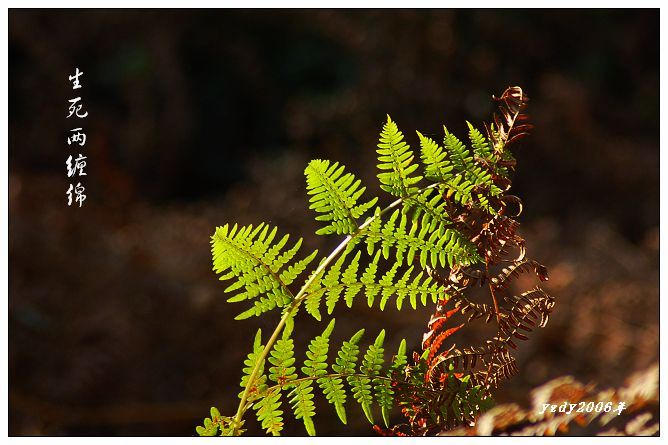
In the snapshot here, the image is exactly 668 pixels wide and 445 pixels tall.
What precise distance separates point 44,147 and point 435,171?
374 cm

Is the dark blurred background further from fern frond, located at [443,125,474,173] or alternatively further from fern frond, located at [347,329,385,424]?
fern frond, located at [443,125,474,173]

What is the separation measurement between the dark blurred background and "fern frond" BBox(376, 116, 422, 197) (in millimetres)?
1065

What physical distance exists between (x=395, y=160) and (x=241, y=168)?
3909 millimetres

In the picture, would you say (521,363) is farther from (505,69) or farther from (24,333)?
(505,69)

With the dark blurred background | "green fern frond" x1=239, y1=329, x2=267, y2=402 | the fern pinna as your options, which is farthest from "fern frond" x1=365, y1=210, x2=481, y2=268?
the dark blurred background

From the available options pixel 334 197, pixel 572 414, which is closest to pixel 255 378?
pixel 334 197

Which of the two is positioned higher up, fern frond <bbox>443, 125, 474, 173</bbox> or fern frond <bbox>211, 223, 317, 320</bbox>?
fern frond <bbox>443, 125, 474, 173</bbox>

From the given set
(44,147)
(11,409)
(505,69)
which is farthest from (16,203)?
(505,69)

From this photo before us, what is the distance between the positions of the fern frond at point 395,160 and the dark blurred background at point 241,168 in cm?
106

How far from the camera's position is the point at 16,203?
7.97 feet

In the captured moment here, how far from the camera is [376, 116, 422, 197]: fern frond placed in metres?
0.48

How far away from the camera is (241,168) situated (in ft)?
14.2

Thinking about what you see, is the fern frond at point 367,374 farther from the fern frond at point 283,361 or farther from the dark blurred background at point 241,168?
the dark blurred background at point 241,168

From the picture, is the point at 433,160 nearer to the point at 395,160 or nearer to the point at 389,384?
the point at 395,160
